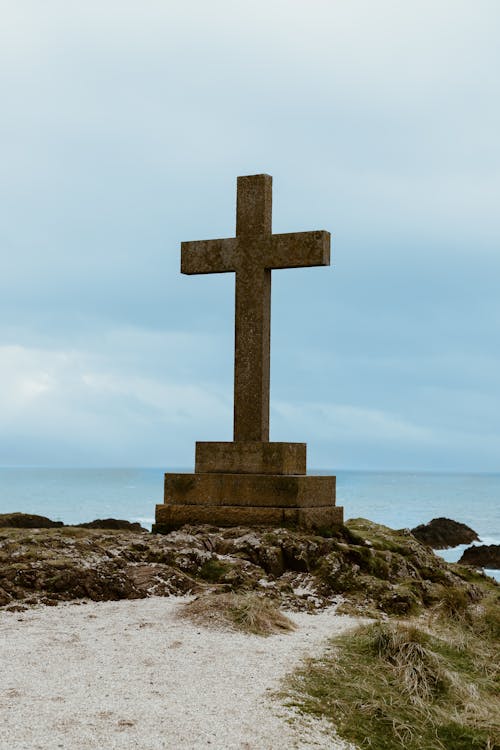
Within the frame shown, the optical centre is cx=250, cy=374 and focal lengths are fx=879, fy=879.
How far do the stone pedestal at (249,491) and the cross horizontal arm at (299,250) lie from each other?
2305 mm

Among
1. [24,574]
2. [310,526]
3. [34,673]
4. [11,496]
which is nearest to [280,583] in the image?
[310,526]

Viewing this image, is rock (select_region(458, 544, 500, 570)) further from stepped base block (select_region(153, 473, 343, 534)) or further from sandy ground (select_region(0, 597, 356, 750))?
sandy ground (select_region(0, 597, 356, 750))

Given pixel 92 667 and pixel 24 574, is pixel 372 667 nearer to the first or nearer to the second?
pixel 92 667

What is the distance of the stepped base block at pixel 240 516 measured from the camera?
10328 millimetres

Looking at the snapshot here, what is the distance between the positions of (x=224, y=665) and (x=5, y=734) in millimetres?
1656

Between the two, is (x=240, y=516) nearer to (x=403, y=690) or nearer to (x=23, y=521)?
(x=23, y=521)

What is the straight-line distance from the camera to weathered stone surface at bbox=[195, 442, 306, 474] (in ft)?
35.0

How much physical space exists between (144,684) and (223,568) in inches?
141

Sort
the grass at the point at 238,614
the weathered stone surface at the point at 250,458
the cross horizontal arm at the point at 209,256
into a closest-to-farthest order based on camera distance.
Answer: the grass at the point at 238,614 < the weathered stone surface at the point at 250,458 < the cross horizontal arm at the point at 209,256

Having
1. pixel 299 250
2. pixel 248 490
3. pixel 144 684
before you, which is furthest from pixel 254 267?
pixel 144 684

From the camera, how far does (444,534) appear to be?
2467 cm

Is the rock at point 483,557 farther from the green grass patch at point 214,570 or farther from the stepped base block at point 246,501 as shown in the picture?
the green grass patch at point 214,570

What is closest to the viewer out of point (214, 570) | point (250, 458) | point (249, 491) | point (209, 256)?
point (214, 570)

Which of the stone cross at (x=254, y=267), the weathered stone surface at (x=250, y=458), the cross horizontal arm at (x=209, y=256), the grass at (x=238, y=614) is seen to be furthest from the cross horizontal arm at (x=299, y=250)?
the grass at (x=238, y=614)
